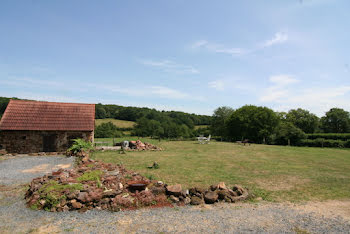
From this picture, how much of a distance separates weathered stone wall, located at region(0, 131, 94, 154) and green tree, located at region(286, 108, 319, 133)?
65.4 meters

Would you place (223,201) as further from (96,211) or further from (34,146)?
(34,146)

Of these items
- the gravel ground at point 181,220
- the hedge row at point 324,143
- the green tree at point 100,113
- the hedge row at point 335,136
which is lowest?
the gravel ground at point 181,220

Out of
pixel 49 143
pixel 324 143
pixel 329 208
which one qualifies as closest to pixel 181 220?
pixel 329 208

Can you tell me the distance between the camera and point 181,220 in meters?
5.71

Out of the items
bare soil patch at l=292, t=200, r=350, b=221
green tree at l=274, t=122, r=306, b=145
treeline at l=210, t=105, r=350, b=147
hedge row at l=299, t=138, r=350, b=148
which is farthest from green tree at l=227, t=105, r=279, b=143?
bare soil patch at l=292, t=200, r=350, b=221

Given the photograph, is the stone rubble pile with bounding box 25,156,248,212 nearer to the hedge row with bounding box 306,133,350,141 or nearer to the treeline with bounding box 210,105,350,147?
the treeline with bounding box 210,105,350,147

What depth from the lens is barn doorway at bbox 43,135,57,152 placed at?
19797 millimetres

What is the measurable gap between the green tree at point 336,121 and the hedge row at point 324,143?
1558 inches

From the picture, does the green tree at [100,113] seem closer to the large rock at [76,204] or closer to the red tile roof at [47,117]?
the red tile roof at [47,117]

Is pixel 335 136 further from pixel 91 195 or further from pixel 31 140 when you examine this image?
pixel 31 140

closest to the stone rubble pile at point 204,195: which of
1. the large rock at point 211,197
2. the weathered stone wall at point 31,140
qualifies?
the large rock at point 211,197

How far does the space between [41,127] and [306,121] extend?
69.0 m

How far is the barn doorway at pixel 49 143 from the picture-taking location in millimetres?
19797

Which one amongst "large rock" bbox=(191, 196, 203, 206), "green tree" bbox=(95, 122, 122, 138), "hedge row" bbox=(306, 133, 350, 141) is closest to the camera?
"large rock" bbox=(191, 196, 203, 206)
